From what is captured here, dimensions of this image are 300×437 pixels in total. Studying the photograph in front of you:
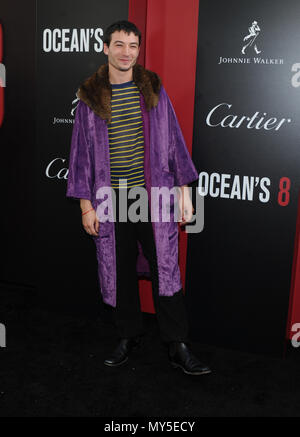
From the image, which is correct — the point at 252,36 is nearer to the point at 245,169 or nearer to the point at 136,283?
the point at 245,169

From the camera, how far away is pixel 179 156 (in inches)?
96.1

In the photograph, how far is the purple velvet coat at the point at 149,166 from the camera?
7.70 ft

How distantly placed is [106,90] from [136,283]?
0.97 metres

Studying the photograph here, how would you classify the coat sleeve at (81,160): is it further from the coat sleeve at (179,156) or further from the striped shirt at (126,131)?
the coat sleeve at (179,156)

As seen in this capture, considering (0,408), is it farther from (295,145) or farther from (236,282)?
(295,145)

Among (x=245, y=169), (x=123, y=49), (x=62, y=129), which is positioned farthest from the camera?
(x=62, y=129)

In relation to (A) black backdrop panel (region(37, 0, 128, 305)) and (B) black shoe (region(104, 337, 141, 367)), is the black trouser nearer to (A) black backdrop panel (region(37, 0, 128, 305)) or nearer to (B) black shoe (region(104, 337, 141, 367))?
(B) black shoe (region(104, 337, 141, 367))

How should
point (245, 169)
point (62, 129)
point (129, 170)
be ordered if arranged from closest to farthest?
point (129, 170), point (245, 169), point (62, 129)

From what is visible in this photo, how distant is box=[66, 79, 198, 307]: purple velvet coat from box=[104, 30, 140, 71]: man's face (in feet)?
0.54

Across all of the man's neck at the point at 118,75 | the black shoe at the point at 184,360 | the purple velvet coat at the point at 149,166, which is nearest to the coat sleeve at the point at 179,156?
the purple velvet coat at the point at 149,166

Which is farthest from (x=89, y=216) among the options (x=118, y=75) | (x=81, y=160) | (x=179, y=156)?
(x=118, y=75)
